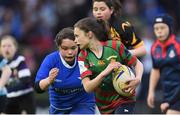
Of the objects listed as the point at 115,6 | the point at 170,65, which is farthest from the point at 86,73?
the point at 170,65

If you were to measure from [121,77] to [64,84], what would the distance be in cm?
103

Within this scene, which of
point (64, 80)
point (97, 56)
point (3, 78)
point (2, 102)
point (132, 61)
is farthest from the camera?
point (2, 102)

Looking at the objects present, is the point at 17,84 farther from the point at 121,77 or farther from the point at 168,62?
the point at 121,77

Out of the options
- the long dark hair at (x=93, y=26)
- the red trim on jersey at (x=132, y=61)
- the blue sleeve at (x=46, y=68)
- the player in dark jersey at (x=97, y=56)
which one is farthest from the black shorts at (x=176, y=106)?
the long dark hair at (x=93, y=26)

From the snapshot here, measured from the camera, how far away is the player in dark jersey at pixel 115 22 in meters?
8.39

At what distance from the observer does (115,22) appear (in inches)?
336

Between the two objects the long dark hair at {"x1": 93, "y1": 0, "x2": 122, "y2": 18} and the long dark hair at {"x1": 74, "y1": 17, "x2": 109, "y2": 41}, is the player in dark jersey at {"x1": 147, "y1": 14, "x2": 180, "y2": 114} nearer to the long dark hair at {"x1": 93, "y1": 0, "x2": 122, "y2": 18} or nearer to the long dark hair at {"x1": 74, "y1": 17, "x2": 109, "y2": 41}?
the long dark hair at {"x1": 93, "y1": 0, "x2": 122, "y2": 18}

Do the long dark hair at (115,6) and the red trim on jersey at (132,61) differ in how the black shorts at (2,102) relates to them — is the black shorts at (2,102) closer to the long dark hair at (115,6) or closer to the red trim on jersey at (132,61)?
the long dark hair at (115,6)

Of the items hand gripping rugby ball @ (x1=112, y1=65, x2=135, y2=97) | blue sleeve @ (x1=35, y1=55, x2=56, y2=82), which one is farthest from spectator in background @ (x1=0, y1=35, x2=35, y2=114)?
hand gripping rugby ball @ (x1=112, y1=65, x2=135, y2=97)

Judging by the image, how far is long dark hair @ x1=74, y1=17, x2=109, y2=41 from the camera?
7.95 metres

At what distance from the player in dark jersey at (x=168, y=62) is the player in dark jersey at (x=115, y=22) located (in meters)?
1.57

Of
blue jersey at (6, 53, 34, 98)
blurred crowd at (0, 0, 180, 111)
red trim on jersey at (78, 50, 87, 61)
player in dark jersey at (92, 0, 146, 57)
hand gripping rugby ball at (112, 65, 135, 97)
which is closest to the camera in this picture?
hand gripping rugby ball at (112, 65, 135, 97)

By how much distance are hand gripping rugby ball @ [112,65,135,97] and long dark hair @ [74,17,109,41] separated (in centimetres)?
43

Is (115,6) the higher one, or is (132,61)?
(115,6)
